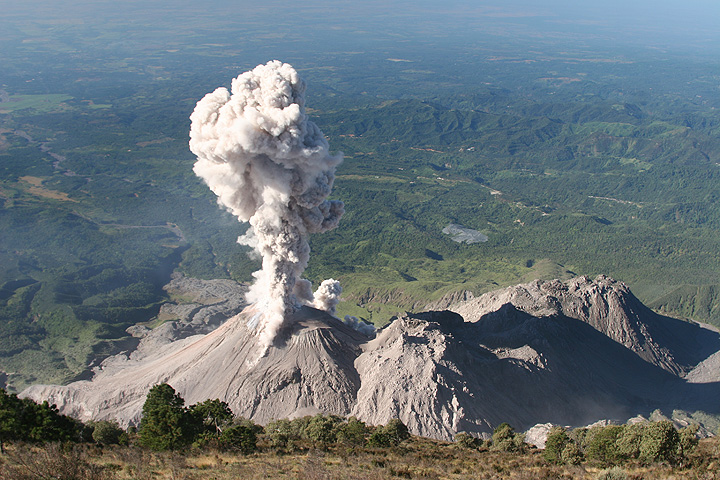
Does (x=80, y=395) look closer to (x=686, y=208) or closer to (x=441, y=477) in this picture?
(x=441, y=477)

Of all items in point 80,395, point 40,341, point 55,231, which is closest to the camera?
point 80,395

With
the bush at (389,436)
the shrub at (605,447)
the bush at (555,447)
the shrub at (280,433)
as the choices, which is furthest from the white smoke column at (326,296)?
the shrub at (605,447)

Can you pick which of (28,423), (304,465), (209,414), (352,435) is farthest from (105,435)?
(352,435)

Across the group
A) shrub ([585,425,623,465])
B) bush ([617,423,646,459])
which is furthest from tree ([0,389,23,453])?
bush ([617,423,646,459])

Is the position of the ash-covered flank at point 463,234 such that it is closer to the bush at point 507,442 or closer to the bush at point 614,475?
the bush at point 507,442

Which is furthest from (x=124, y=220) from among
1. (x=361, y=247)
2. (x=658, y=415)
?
(x=658, y=415)

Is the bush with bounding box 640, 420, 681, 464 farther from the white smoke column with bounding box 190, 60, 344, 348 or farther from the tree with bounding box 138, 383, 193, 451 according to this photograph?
the white smoke column with bounding box 190, 60, 344, 348

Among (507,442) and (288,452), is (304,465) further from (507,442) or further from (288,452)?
(507,442)
